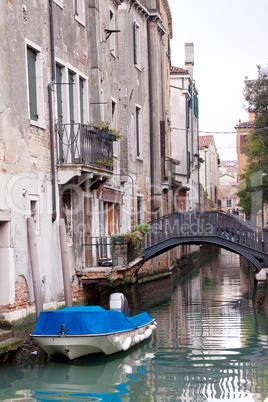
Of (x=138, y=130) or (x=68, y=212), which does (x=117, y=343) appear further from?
(x=138, y=130)

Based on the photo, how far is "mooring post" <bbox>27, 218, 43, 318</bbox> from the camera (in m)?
12.9

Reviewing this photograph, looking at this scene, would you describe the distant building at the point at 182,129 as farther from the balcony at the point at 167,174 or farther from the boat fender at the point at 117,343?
the boat fender at the point at 117,343

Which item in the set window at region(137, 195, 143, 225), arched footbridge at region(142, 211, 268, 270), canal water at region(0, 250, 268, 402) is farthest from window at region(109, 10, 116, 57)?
canal water at region(0, 250, 268, 402)

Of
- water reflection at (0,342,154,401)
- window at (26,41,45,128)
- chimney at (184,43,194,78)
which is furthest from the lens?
chimney at (184,43,194,78)

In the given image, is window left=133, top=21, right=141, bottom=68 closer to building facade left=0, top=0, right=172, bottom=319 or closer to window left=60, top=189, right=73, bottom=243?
building facade left=0, top=0, right=172, bottom=319

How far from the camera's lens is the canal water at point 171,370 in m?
10.6

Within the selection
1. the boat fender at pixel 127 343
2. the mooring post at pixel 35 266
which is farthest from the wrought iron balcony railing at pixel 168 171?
the mooring post at pixel 35 266

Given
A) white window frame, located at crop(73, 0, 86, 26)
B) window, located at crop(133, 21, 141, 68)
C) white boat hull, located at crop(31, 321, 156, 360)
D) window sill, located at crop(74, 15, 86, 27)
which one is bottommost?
white boat hull, located at crop(31, 321, 156, 360)

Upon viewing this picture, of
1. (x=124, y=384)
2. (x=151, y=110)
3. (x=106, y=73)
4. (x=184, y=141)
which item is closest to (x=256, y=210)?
(x=184, y=141)

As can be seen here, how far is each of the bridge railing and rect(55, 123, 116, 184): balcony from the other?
5.74 meters

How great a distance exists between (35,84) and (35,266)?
3935 mm

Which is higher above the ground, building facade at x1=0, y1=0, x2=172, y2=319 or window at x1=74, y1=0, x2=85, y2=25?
window at x1=74, y1=0, x2=85, y2=25

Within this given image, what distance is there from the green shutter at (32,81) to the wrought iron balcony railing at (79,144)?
1077mm

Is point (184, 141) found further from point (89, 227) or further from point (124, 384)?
point (124, 384)
